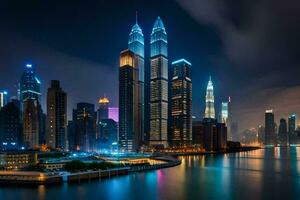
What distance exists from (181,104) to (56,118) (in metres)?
71.6

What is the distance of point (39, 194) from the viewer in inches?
1651

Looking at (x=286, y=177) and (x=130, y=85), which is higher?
(x=130, y=85)

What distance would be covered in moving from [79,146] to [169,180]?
388 feet

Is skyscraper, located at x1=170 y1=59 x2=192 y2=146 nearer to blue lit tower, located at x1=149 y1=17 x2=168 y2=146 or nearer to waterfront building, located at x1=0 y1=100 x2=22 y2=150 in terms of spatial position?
blue lit tower, located at x1=149 y1=17 x2=168 y2=146

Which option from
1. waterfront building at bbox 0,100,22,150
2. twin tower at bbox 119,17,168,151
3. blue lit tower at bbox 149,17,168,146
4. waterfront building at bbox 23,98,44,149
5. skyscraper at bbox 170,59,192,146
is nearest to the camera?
waterfront building at bbox 0,100,22,150

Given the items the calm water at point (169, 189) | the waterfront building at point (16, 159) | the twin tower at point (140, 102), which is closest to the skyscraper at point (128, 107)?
the twin tower at point (140, 102)

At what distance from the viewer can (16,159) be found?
219 feet

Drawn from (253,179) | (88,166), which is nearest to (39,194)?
(88,166)

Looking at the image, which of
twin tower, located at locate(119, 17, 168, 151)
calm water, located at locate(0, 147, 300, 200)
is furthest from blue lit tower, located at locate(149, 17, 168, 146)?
calm water, located at locate(0, 147, 300, 200)

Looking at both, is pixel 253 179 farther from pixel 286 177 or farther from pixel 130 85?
pixel 130 85

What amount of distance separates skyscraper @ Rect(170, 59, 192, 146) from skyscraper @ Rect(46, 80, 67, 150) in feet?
205

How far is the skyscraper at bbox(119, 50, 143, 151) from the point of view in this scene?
163500 mm

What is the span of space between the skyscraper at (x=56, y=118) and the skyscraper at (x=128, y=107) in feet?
93.6

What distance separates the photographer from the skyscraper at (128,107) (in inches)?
6437
